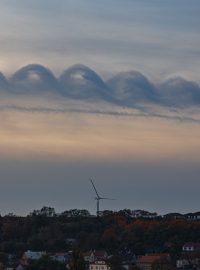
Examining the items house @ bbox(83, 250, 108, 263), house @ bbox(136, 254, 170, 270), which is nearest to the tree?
house @ bbox(136, 254, 170, 270)

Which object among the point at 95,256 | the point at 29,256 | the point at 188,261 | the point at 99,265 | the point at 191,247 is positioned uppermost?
the point at 191,247

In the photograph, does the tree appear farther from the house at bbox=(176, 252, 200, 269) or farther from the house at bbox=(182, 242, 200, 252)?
the house at bbox=(182, 242, 200, 252)

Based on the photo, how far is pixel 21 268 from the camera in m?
128

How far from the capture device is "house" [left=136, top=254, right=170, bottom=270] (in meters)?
132

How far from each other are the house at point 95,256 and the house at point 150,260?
17.6 ft

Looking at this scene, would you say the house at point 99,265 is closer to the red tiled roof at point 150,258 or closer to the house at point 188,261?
the red tiled roof at point 150,258

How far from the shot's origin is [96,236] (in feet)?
538

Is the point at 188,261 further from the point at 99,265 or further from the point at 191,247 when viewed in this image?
the point at 191,247

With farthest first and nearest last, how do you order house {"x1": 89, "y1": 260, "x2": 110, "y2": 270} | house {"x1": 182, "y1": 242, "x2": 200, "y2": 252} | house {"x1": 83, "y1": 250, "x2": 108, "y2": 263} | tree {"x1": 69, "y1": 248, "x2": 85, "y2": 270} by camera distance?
house {"x1": 182, "y1": 242, "x2": 200, "y2": 252}
house {"x1": 83, "y1": 250, "x2": 108, "y2": 263}
house {"x1": 89, "y1": 260, "x2": 110, "y2": 270}
tree {"x1": 69, "y1": 248, "x2": 85, "y2": 270}

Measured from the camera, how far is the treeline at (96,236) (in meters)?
158

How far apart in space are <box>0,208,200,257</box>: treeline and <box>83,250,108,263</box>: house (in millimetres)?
4507

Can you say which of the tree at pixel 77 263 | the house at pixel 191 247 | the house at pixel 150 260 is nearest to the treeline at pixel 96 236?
the house at pixel 191 247

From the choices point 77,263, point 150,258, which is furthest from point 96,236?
point 77,263

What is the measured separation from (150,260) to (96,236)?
28.3 meters
